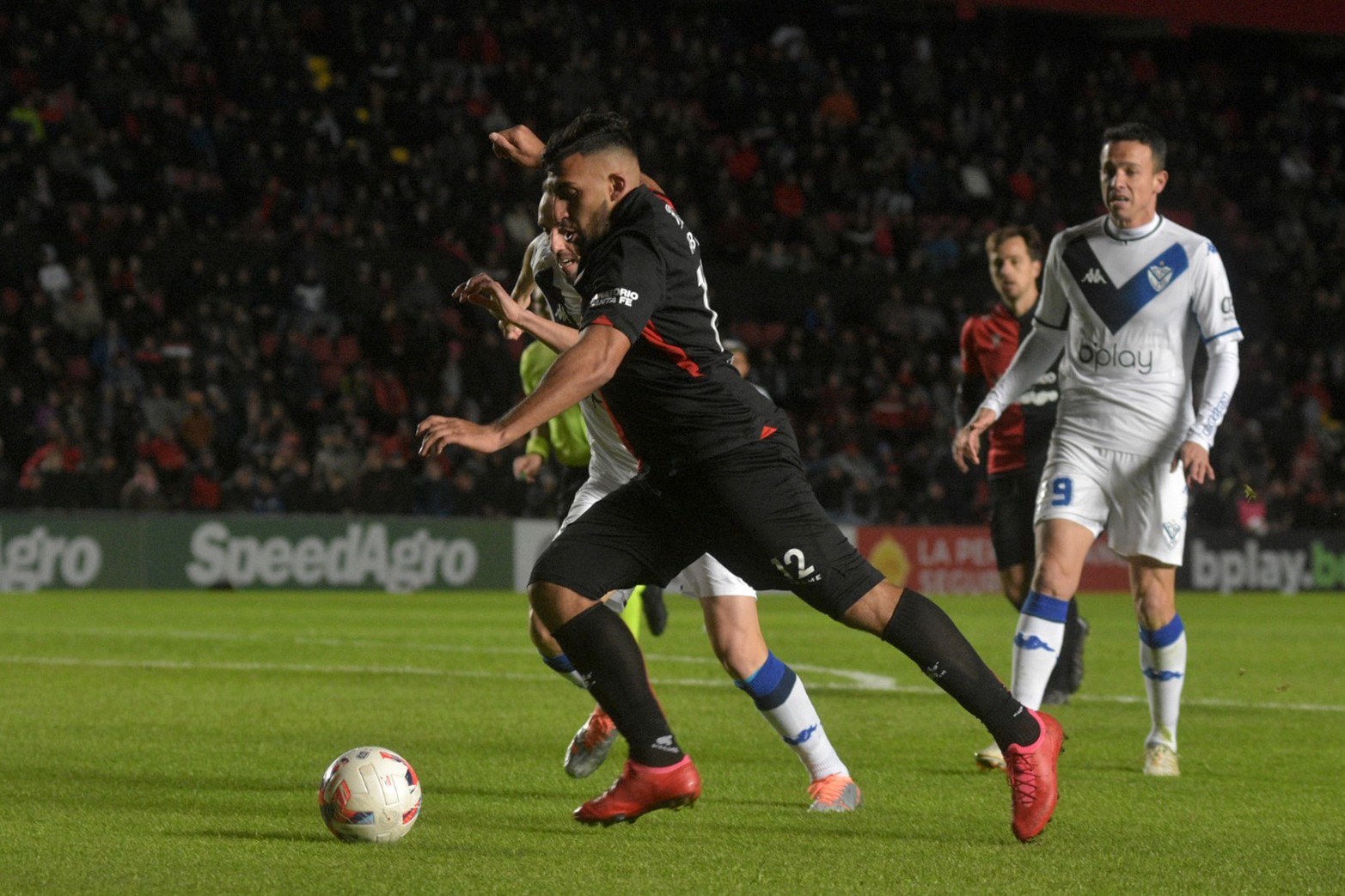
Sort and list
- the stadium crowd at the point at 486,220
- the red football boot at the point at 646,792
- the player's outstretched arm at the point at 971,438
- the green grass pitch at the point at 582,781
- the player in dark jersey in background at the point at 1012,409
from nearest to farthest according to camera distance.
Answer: the green grass pitch at the point at 582,781, the red football boot at the point at 646,792, the player's outstretched arm at the point at 971,438, the player in dark jersey in background at the point at 1012,409, the stadium crowd at the point at 486,220

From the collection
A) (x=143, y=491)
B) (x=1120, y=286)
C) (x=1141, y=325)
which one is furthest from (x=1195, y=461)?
(x=143, y=491)

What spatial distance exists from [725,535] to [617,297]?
786mm

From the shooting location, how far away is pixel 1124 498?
715cm

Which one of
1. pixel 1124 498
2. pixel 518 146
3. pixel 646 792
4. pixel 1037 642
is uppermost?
pixel 518 146

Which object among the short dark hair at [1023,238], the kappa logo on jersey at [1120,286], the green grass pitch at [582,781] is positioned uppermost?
the short dark hair at [1023,238]

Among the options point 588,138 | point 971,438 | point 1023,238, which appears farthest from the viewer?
point 1023,238

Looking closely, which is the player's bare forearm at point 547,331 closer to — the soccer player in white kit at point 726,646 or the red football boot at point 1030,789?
the soccer player in white kit at point 726,646

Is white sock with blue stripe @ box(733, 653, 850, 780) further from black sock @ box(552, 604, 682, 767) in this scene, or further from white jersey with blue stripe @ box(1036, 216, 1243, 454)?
white jersey with blue stripe @ box(1036, 216, 1243, 454)

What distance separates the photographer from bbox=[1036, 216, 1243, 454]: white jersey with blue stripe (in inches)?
278

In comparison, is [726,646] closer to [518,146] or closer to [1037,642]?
[1037,642]

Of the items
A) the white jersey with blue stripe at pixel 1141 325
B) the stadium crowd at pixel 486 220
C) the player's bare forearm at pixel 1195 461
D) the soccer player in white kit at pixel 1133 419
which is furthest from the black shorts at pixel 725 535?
the stadium crowd at pixel 486 220

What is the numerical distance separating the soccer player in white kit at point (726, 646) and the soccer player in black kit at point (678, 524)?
9.4 inches

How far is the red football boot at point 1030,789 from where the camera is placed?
5.20 m

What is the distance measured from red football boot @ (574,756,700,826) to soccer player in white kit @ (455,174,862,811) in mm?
680
